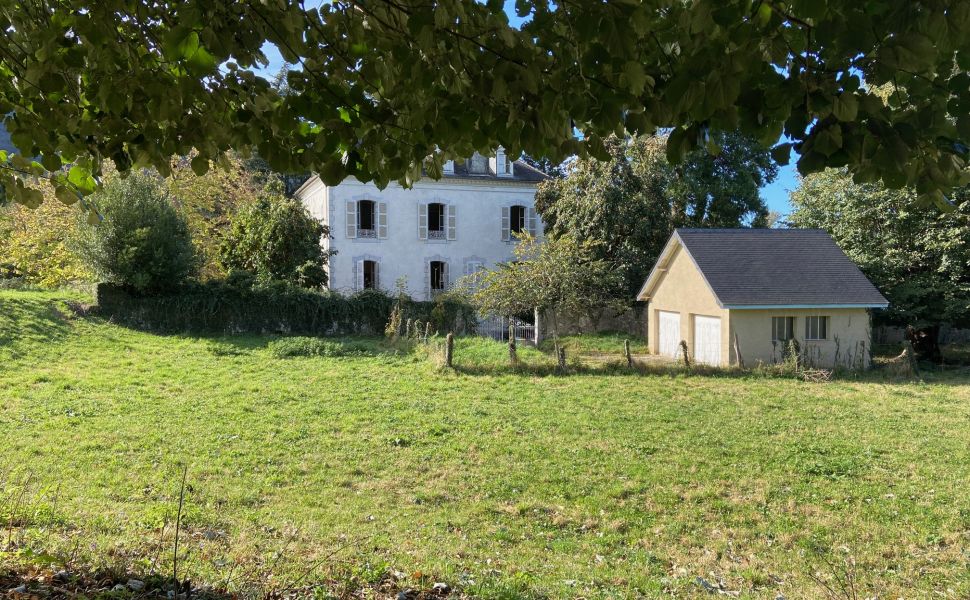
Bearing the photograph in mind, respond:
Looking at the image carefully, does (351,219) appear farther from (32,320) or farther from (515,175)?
(32,320)

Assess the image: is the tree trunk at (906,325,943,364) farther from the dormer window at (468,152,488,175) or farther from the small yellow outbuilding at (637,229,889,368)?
the dormer window at (468,152,488,175)

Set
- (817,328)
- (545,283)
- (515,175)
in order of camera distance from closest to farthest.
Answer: (817,328) → (545,283) → (515,175)

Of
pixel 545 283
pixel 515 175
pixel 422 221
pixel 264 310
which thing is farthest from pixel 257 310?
pixel 515 175

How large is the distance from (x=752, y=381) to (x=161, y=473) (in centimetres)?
1258

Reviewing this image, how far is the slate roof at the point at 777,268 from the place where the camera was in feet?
55.0

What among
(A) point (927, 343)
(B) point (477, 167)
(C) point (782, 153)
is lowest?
(A) point (927, 343)

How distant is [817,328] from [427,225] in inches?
646

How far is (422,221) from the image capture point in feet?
89.9

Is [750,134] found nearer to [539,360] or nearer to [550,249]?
[539,360]

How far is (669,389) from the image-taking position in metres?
13.1

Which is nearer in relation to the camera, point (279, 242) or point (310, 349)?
point (310, 349)

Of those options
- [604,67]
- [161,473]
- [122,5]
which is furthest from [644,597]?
[161,473]

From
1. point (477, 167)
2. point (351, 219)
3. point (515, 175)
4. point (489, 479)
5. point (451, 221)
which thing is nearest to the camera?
point (489, 479)

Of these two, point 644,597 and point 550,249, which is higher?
point 550,249
